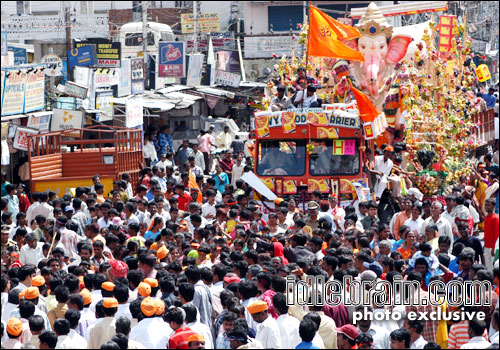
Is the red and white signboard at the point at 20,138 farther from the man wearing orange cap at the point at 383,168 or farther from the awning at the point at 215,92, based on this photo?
the awning at the point at 215,92

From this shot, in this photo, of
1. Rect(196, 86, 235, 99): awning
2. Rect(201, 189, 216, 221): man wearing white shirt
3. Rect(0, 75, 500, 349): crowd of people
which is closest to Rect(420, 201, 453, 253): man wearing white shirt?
Rect(0, 75, 500, 349): crowd of people

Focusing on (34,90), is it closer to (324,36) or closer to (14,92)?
(14,92)

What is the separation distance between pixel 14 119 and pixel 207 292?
13179 mm

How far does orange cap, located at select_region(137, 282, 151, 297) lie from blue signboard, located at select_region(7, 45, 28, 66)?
1842cm

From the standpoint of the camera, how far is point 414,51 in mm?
21250

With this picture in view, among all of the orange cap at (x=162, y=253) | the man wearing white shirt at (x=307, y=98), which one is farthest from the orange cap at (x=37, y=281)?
the man wearing white shirt at (x=307, y=98)

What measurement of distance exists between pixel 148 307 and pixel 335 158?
791cm

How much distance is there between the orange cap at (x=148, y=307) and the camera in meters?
7.89

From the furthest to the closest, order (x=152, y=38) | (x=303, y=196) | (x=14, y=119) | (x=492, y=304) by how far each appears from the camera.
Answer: (x=152, y=38), (x=14, y=119), (x=303, y=196), (x=492, y=304)

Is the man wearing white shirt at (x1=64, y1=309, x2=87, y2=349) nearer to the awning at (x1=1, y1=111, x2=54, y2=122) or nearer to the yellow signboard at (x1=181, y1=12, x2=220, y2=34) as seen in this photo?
the awning at (x1=1, y1=111, x2=54, y2=122)

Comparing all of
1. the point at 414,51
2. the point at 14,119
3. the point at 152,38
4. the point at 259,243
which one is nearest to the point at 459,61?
the point at 414,51

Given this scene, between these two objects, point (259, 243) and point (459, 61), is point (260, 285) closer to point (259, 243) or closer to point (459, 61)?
point (259, 243)

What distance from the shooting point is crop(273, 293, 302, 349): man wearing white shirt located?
7754mm

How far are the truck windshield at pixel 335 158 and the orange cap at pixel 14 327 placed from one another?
8031 mm
